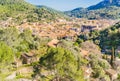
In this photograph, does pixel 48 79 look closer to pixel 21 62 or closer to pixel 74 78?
pixel 74 78

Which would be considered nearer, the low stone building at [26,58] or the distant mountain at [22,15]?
the low stone building at [26,58]

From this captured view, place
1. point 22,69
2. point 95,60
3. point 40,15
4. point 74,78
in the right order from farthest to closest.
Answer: point 40,15, point 95,60, point 22,69, point 74,78

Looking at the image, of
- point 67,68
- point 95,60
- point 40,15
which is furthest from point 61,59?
point 40,15

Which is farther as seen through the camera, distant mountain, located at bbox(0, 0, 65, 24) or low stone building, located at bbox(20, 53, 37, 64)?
distant mountain, located at bbox(0, 0, 65, 24)

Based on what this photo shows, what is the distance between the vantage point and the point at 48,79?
4253 cm

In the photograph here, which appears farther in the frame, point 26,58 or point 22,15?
point 22,15

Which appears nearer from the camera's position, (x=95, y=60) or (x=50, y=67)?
(x=50, y=67)

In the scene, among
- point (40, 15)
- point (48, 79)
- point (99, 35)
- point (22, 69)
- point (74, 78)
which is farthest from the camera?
point (40, 15)

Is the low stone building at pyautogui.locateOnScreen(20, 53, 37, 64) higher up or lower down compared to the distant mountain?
lower down

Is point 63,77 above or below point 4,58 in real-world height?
below

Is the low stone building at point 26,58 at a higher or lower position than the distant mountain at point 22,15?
lower

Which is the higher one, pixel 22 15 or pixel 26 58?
pixel 22 15

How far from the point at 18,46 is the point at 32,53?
3302mm

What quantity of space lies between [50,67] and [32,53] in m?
19.5
